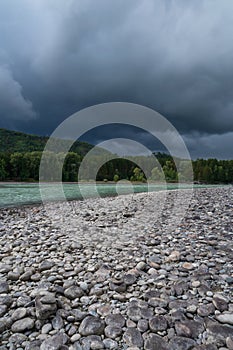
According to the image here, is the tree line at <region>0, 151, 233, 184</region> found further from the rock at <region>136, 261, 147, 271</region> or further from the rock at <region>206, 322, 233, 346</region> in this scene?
the rock at <region>206, 322, 233, 346</region>

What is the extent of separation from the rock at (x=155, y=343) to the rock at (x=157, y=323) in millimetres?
98

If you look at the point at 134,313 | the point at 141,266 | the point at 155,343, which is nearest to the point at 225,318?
the point at 155,343

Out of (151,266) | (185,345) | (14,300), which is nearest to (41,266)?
(14,300)

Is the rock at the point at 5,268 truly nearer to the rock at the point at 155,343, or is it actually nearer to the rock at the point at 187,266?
the rock at the point at 155,343

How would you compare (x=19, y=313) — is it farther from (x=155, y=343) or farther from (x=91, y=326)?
(x=155, y=343)

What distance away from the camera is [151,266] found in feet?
12.6

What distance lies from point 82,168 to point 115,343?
235 feet

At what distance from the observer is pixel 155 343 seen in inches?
86.9

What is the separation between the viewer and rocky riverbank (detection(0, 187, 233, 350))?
7.59 ft

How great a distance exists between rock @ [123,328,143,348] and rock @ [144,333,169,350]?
68 millimetres

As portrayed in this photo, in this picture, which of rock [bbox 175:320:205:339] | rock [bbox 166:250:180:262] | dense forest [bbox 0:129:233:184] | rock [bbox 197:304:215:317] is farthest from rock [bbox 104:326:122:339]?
dense forest [bbox 0:129:233:184]

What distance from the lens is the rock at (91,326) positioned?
240 centimetres

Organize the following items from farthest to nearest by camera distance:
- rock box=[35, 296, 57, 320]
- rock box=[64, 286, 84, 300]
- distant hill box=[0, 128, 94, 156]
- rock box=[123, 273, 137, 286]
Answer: distant hill box=[0, 128, 94, 156]
rock box=[123, 273, 137, 286]
rock box=[64, 286, 84, 300]
rock box=[35, 296, 57, 320]

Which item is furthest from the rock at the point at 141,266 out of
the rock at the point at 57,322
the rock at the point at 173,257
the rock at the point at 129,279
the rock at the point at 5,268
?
the rock at the point at 5,268
